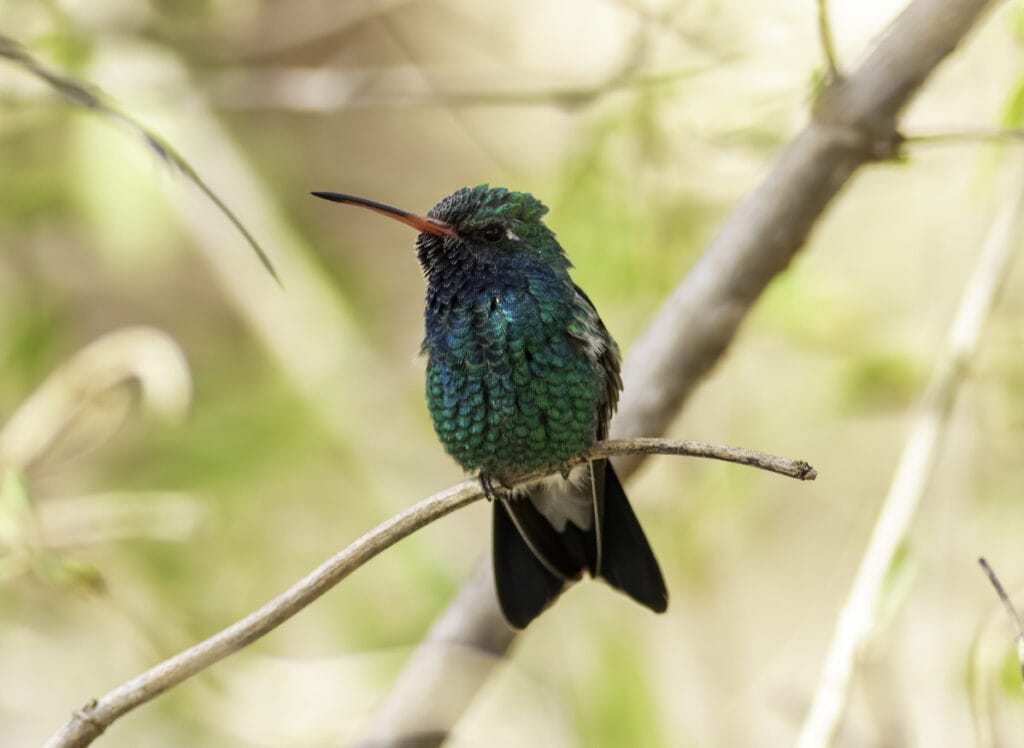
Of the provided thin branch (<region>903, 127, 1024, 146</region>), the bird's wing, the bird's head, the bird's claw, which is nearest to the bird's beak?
the bird's head

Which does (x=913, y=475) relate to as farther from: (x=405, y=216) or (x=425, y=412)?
(x=425, y=412)

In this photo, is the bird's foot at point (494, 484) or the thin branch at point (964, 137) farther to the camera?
the bird's foot at point (494, 484)

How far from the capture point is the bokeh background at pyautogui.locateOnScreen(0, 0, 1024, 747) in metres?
2.41

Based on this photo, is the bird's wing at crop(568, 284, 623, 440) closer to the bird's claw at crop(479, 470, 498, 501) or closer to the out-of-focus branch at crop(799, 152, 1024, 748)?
the bird's claw at crop(479, 470, 498, 501)

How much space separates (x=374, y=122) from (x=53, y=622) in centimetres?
251

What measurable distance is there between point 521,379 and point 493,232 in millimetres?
241

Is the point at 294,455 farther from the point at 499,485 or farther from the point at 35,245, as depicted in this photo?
the point at 499,485

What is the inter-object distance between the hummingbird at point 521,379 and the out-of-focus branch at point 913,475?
38cm

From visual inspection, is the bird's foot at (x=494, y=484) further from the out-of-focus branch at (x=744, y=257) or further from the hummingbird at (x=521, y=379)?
the out-of-focus branch at (x=744, y=257)

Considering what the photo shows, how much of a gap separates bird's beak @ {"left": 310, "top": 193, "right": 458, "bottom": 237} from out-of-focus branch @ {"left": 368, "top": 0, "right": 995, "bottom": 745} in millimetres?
376

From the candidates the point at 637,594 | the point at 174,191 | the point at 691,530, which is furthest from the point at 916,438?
the point at 174,191

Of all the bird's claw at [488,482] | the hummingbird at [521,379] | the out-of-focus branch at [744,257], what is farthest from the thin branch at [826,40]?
the bird's claw at [488,482]

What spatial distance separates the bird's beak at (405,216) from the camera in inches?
55.7

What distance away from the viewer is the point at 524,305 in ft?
5.53
